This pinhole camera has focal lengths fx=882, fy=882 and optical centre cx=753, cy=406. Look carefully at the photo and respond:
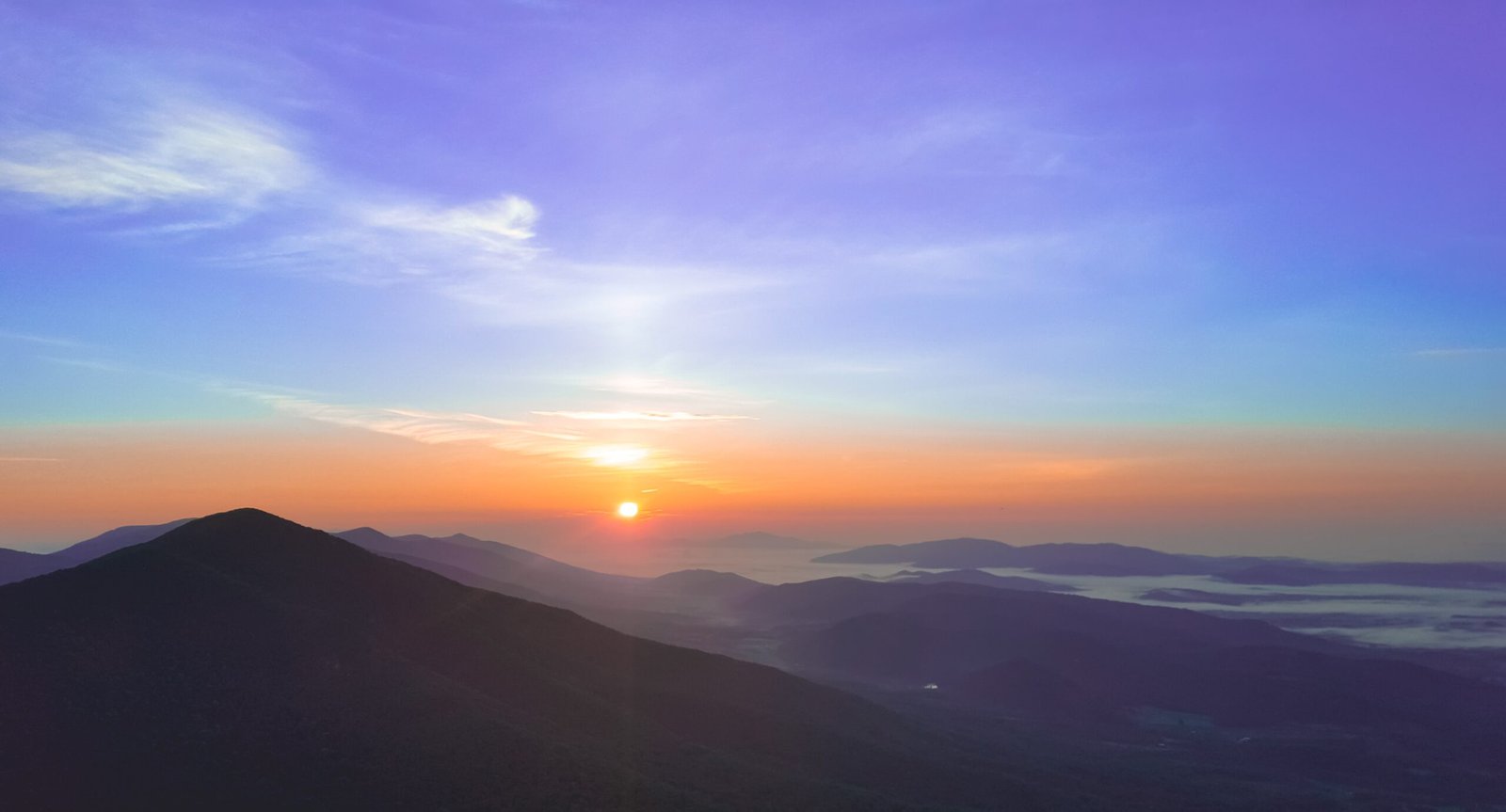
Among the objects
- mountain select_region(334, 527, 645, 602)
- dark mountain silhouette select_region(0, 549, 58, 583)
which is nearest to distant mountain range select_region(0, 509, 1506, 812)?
dark mountain silhouette select_region(0, 549, 58, 583)

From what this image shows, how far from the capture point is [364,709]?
114ft

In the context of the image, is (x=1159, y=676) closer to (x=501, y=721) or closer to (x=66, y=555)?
(x=501, y=721)

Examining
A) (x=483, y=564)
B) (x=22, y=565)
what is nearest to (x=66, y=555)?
(x=22, y=565)

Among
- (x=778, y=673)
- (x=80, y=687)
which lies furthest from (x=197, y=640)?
(x=778, y=673)

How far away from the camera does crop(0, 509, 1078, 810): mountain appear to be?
29.8 meters

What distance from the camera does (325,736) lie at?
107ft

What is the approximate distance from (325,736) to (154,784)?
543 cm

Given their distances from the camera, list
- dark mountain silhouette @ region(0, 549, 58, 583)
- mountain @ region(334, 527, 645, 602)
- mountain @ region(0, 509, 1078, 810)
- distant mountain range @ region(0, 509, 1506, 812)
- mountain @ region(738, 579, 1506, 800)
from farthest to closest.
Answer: mountain @ region(334, 527, 645, 602)
dark mountain silhouette @ region(0, 549, 58, 583)
mountain @ region(738, 579, 1506, 800)
distant mountain range @ region(0, 509, 1506, 812)
mountain @ region(0, 509, 1078, 810)

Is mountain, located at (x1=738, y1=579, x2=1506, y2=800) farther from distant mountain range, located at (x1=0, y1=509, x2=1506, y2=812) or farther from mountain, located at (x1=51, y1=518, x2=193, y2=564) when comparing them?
mountain, located at (x1=51, y1=518, x2=193, y2=564)

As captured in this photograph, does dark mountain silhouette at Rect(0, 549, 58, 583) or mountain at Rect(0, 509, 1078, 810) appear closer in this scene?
mountain at Rect(0, 509, 1078, 810)

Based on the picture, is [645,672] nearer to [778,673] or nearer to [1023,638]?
[778,673]

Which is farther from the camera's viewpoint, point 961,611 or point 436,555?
point 436,555

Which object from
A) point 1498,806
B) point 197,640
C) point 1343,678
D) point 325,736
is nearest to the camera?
point 325,736

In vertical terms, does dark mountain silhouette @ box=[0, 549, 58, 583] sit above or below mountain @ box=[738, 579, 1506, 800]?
above
